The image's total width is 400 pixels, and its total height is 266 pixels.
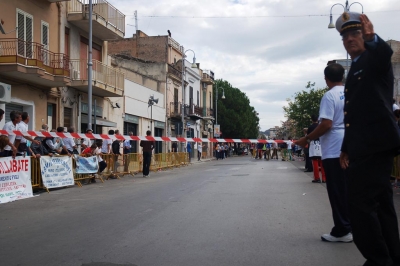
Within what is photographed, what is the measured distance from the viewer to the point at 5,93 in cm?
1838

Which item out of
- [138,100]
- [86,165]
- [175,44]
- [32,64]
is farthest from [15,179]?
[175,44]

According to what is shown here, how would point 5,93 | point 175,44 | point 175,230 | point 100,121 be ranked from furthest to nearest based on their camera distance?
point 175,44 → point 100,121 → point 5,93 → point 175,230

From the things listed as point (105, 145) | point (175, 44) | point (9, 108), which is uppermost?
point (175, 44)

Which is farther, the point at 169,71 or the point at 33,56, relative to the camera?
the point at 169,71

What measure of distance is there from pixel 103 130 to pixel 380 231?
85.7ft

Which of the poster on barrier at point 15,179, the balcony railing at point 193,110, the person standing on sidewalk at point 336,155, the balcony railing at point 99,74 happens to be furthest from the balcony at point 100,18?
the balcony railing at point 193,110

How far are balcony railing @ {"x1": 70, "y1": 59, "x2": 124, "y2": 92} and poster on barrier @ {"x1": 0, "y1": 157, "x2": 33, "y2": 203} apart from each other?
Result: 12.8 metres

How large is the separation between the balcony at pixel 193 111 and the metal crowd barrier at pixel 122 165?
2242cm

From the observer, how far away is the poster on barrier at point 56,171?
12591mm

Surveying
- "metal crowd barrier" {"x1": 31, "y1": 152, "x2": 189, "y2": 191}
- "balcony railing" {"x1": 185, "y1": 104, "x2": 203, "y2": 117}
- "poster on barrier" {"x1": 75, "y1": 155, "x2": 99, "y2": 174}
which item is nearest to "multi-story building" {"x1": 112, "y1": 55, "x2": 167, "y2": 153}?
"metal crowd barrier" {"x1": 31, "y1": 152, "x2": 189, "y2": 191}

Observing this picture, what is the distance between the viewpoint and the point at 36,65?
62.5 feet

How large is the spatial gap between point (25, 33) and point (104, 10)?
6796 millimetres

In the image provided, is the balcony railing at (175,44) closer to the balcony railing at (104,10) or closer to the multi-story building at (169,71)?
the multi-story building at (169,71)

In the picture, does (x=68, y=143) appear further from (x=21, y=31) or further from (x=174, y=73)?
(x=174, y=73)
